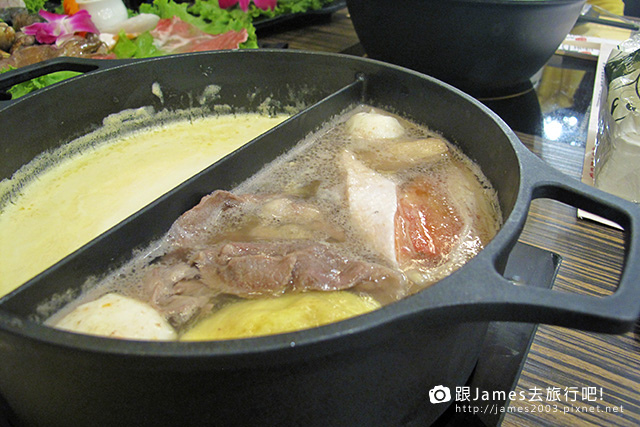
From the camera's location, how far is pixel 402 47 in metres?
2.47

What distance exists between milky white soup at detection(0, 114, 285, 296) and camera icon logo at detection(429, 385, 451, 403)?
1213 millimetres

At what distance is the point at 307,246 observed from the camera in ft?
4.02

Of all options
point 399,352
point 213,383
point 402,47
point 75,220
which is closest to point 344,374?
point 399,352

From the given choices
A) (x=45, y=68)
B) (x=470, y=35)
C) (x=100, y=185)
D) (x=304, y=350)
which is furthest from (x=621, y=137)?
(x=45, y=68)

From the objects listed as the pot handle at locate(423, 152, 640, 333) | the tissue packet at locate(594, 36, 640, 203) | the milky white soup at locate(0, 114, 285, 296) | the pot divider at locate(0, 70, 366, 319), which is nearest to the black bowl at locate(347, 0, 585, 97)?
the tissue packet at locate(594, 36, 640, 203)

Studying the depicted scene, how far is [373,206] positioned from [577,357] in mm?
746

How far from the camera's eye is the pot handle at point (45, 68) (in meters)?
1.62

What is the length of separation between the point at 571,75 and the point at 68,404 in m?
3.33

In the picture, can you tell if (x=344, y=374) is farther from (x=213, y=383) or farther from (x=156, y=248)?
(x=156, y=248)

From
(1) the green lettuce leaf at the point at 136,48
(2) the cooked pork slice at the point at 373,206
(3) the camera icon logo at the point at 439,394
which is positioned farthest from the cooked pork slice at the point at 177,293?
(1) the green lettuce leaf at the point at 136,48

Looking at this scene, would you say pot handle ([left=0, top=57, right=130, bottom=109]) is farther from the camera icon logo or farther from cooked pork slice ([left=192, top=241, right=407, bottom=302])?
the camera icon logo

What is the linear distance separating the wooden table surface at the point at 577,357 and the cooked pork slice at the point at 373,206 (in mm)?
524

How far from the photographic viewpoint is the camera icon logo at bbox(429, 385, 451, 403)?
3.35 ft

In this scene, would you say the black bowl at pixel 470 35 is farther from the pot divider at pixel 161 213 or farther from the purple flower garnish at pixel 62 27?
the purple flower garnish at pixel 62 27
